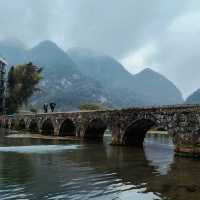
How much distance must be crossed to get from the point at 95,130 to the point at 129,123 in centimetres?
1415

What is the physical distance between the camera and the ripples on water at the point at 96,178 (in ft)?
54.0

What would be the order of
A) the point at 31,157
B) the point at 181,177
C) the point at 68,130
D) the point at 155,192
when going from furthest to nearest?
the point at 68,130, the point at 31,157, the point at 181,177, the point at 155,192

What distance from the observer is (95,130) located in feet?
178

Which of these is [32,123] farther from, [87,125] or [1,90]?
[1,90]

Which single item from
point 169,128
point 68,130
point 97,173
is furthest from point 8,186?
point 68,130

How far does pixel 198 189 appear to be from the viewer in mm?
18297

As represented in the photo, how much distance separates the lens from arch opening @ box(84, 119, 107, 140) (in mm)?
52656

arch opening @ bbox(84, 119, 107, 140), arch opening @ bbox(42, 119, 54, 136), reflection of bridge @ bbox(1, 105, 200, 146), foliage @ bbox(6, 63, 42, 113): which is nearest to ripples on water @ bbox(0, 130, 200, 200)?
reflection of bridge @ bbox(1, 105, 200, 146)

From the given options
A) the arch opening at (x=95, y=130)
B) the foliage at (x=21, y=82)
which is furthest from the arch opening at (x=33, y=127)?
the foliage at (x=21, y=82)

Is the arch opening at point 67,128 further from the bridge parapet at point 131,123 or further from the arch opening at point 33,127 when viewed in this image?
the arch opening at point 33,127

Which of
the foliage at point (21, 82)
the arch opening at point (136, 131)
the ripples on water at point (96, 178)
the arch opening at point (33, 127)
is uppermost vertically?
the foliage at point (21, 82)

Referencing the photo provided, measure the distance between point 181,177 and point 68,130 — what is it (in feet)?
137

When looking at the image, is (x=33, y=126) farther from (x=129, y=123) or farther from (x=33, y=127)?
(x=129, y=123)

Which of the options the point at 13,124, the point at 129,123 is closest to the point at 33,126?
the point at 13,124
